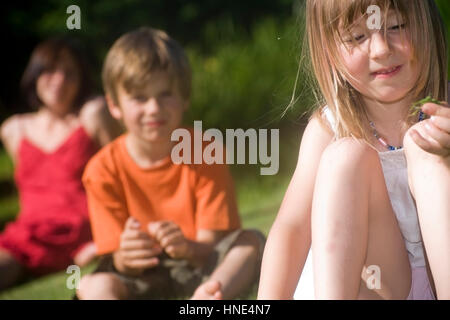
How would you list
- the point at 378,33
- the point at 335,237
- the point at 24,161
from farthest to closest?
1. the point at 24,161
2. the point at 378,33
3. the point at 335,237

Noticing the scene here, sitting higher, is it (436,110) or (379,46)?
(379,46)

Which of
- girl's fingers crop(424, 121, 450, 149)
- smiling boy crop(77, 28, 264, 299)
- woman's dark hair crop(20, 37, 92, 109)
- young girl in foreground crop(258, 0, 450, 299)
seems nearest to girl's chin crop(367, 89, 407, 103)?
young girl in foreground crop(258, 0, 450, 299)

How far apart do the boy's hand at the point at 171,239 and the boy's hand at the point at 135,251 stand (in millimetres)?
25

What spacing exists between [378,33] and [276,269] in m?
0.48

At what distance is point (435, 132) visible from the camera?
3.82 ft

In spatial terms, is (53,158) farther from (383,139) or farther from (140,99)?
(383,139)

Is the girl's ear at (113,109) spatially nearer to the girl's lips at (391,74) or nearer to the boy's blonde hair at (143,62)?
the boy's blonde hair at (143,62)

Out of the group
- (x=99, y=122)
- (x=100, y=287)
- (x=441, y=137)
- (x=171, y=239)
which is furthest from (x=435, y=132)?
(x=99, y=122)

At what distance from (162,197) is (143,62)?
39cm

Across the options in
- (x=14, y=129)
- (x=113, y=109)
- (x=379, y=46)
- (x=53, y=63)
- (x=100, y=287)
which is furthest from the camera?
(x=14, y=129)

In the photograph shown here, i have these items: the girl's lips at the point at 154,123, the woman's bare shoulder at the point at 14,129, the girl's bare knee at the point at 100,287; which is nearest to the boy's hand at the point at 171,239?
the girl's bare knee at the point at 100,287

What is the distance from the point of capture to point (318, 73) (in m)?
1.46
